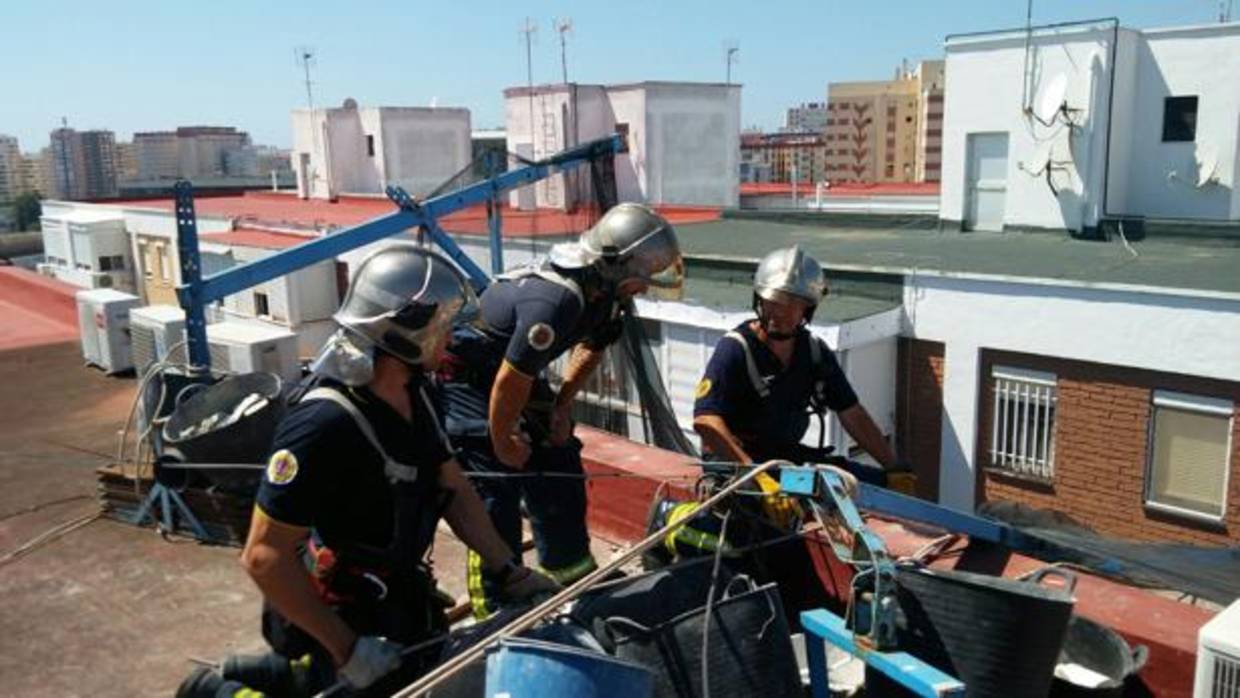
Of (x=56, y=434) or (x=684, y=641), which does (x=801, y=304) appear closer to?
(x=684, y=641)

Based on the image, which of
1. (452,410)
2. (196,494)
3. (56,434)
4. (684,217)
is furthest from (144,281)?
(452,410)

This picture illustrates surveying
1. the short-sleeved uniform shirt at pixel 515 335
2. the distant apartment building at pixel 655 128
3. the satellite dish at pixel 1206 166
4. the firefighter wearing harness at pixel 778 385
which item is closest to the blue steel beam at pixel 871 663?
the firefighter wearing harness at pixel 778 385

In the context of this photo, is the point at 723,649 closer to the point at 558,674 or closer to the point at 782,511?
the point at 558,674

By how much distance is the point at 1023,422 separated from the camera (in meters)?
11.2

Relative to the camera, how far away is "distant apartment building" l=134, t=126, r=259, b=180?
8913cm

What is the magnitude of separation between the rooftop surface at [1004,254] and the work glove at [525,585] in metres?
8.49

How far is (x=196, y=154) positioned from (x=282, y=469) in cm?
9704

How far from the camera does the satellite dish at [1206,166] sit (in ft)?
49.2

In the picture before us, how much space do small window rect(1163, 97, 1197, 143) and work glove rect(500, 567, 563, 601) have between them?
614 inches

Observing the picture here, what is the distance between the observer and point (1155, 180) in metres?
15.5

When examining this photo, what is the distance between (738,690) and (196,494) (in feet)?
12.2

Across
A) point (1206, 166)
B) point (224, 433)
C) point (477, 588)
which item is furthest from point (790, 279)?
point (1206, 166)

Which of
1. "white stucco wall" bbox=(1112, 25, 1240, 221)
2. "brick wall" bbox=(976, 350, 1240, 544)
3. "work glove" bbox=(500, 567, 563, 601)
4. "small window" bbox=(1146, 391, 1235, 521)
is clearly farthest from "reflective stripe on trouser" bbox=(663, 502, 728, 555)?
"white stucco wall" bbox=(1112, 25, 1240, 221)

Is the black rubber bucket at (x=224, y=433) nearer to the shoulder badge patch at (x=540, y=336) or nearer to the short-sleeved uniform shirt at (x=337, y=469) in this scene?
the shoulder badge patch at (x=540, y=336)
